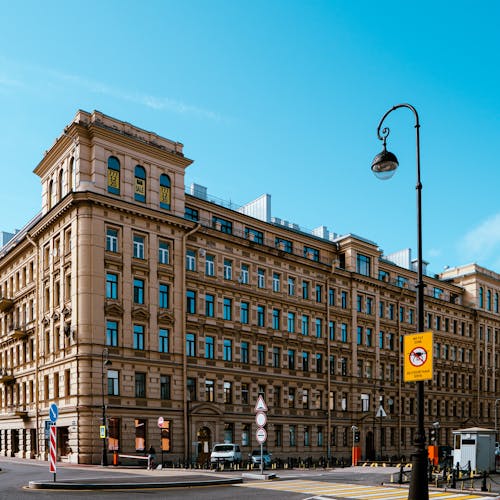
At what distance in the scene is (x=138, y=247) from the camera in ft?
155

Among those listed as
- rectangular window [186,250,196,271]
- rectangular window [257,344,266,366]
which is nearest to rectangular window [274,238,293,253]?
rectangular window [257,344,266,366]

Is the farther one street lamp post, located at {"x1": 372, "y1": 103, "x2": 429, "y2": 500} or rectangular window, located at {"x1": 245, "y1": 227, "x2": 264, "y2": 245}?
rectangular window, located at {"x1": 245, "y1": 227, "x2": 264, "y2": 245}

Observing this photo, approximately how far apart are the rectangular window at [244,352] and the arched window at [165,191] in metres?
13.7

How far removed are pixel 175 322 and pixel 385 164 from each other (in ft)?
111

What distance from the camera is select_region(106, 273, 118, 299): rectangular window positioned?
45.1 m

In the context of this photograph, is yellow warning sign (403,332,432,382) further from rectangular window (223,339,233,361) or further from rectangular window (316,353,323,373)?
rectangular window (316,353,323,373)

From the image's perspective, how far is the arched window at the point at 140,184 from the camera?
4766cm

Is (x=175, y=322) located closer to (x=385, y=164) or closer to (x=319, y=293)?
(x=319, y=293)

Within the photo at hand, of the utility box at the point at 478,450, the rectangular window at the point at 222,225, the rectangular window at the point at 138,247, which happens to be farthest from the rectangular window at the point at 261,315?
the utility box at the point at 478,450

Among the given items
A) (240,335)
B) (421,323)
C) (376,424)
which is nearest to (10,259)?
(240,335)

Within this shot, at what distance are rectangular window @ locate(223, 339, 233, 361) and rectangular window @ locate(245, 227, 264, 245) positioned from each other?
9564 millimetres

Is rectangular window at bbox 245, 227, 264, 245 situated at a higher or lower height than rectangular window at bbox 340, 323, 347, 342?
higher

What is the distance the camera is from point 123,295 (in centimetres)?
4547

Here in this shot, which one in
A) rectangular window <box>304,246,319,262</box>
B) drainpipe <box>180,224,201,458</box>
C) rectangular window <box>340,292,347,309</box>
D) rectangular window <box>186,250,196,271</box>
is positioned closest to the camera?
drainpipe <box>180,224,201,458</box>
